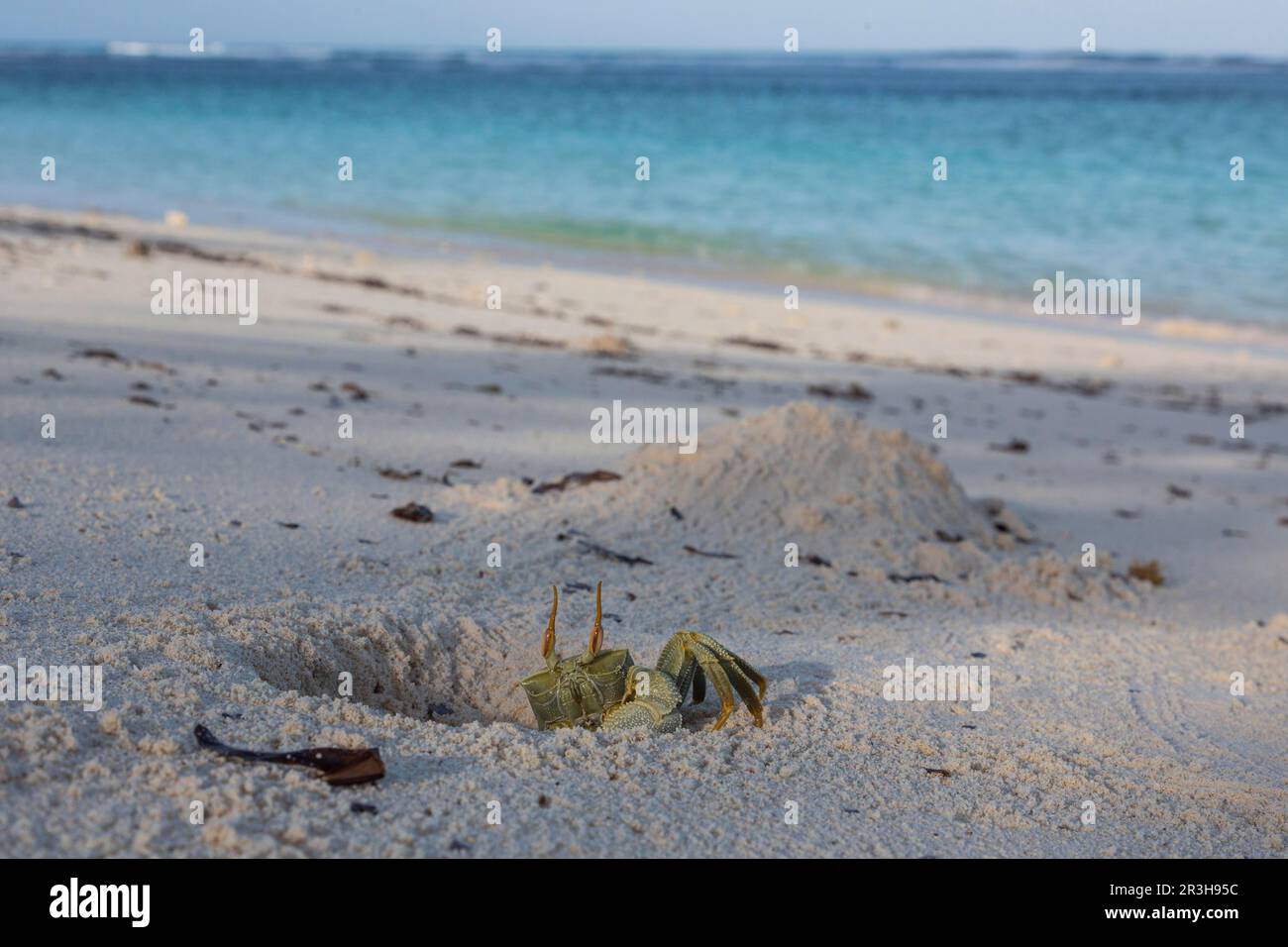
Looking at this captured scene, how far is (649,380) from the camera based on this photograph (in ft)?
26.2

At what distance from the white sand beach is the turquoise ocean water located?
372 inches

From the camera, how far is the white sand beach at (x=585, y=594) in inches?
92.8

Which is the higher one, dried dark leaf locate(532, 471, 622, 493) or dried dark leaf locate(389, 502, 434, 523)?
dried dark leaf locate(532, 471, 622, 493)

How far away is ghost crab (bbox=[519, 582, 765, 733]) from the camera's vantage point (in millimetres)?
2812

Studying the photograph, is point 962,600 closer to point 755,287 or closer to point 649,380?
point 649,380

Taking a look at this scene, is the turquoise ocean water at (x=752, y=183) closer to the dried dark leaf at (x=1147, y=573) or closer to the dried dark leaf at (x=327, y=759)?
the dried dark leaf at (x=1147, y=573)

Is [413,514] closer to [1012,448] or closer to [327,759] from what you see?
[327,759]

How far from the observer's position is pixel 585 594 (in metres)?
3.89

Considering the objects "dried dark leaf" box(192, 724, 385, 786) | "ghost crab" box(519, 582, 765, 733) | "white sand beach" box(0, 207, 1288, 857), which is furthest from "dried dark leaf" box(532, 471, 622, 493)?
"dried dark leaf" box(192, 724, 385, 786)

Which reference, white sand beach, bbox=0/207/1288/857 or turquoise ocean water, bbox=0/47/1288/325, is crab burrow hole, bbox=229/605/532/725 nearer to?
white sand beach, bbox=0/207/1288/857

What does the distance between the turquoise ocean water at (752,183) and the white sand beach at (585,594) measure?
946 centimetres

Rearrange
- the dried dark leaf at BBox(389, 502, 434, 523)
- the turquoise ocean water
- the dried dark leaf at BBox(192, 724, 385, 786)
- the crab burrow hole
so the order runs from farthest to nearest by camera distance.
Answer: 1. the turquoise ocean water
2. the dried dark leaf at BBox(389, 502, 434, 523)
3. the crab burrow hole
4. the dried dark leaf at BBox(192, 724, 385, 786)
